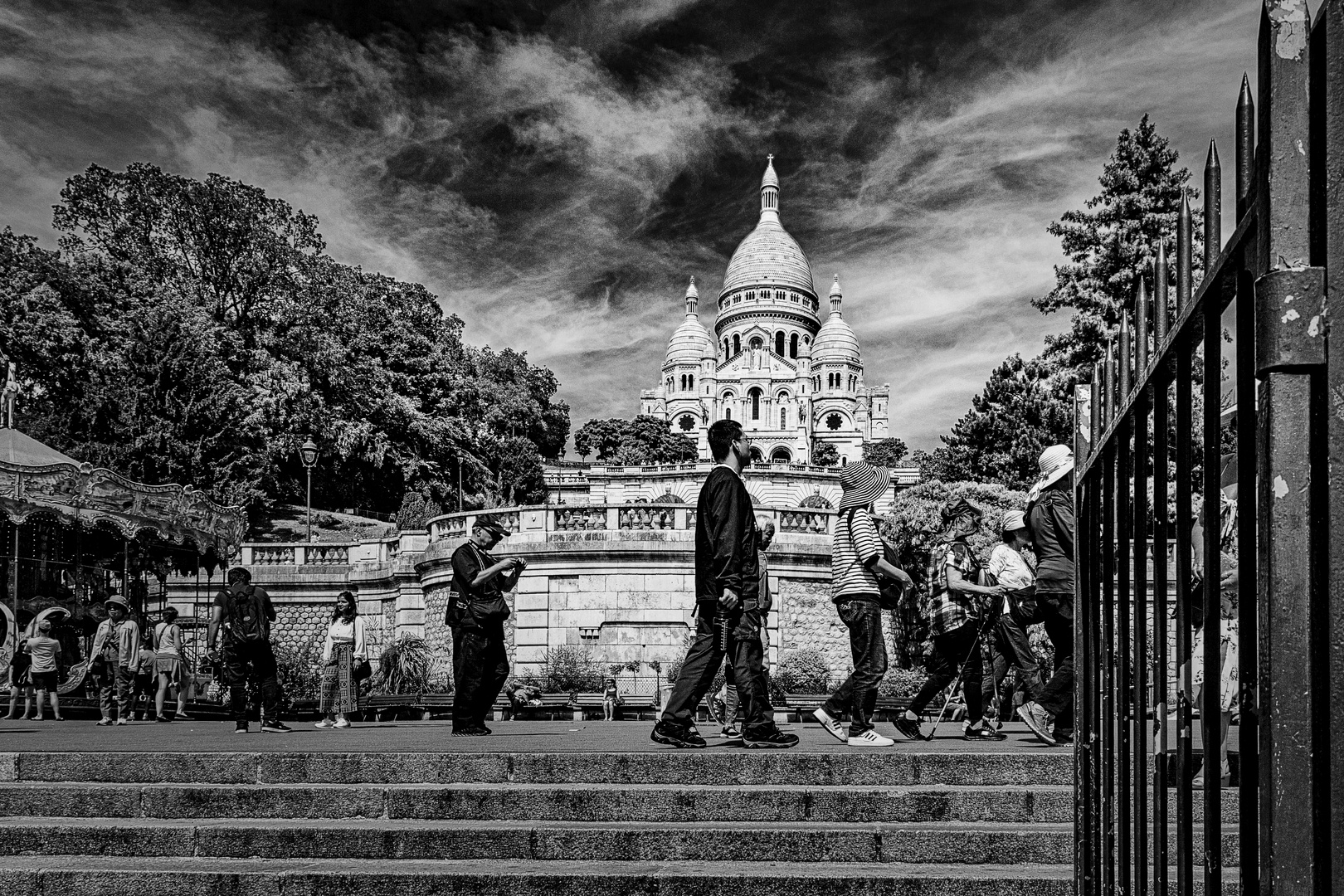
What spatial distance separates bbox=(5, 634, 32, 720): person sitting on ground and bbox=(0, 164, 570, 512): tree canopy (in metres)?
19.4

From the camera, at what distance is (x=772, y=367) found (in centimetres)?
10869

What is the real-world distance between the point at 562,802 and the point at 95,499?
14132 mm

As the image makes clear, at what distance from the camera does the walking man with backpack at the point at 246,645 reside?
10.8 m

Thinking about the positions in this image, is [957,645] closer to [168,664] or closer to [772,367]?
[168,664]

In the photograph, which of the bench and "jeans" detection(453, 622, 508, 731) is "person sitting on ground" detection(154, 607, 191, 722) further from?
"jeans" detection(453, 622, 508, 731)

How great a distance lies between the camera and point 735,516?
275 inches

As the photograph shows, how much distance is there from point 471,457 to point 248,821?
38965 millimetres

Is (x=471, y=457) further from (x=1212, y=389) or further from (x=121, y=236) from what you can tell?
(x=1212, y=389)

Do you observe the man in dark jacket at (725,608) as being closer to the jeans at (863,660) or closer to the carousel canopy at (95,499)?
the jeans at (863,660)

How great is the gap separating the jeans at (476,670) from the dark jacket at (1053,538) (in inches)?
150

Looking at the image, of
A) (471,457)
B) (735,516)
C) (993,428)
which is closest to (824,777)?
(735,516)

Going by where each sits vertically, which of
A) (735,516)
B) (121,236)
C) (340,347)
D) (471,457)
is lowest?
(735,516)

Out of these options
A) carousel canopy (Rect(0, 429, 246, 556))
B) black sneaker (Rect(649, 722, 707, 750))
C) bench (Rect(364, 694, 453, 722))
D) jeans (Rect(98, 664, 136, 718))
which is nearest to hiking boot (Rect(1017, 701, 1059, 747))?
black sneaker (Rect(649, 722, 707, 750))

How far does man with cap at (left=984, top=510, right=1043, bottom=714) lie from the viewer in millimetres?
8180
